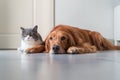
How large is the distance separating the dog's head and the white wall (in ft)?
4.45

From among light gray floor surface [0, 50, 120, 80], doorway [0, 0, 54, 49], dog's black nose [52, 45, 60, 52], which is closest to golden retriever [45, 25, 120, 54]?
dog's black nose [52, 45, 60, 52]

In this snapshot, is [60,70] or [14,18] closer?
[60,70]

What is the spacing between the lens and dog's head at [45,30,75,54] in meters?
1.56

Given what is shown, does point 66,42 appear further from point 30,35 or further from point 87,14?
point 87,14

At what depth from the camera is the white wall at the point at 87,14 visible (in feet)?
9.95

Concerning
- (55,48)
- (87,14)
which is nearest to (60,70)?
(55,48)

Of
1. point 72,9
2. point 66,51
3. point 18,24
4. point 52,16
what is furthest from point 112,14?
point 66,51

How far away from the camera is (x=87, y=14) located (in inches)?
121

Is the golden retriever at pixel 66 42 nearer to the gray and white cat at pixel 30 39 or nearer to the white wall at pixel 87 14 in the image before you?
the gray and white cat at pixel 30 39

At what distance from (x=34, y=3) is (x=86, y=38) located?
1.36m

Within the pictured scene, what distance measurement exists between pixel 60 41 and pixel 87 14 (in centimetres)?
156

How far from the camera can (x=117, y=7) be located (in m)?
2.91

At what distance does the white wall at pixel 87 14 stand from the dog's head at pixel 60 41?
1.36m

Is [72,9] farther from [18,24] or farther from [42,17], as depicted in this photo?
[18,24]
